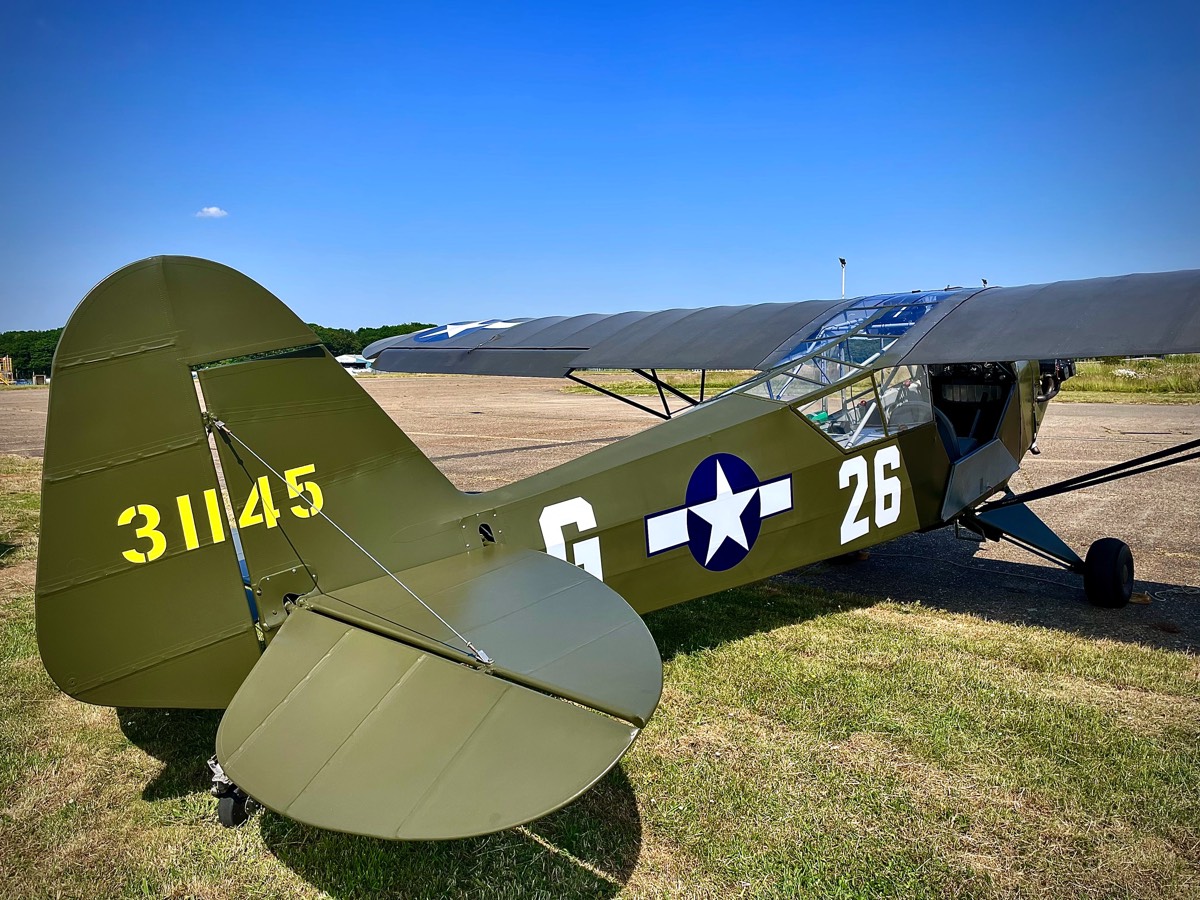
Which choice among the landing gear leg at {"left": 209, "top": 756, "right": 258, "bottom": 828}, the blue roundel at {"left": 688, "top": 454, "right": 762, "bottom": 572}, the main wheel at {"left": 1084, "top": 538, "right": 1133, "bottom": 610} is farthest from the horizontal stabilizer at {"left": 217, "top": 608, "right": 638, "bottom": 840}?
the main wheel at {"left": 1084, "top": 538, "right": 1133, "bottom": 610}

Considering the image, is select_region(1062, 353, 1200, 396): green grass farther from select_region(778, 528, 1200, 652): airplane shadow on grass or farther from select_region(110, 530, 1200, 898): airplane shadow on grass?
select_region(110, 530, 1200, 898): airplane shadow on grass

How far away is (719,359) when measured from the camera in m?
7.02

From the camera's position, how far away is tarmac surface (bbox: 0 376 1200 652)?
6.20 m

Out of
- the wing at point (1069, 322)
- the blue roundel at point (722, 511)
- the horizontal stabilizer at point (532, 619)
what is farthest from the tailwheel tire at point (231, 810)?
the wing at point (1069, 322)

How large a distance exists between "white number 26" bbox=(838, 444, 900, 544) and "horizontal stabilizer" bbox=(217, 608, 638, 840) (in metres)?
3.52

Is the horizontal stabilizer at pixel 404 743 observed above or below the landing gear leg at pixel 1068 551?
above

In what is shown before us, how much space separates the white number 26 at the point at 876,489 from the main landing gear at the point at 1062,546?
39.7 inches

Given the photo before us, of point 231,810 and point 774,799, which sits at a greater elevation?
point 231,810

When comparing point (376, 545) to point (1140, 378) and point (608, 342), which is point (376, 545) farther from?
point (1140, 378)

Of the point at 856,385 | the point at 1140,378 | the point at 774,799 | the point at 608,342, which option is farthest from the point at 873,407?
the point at 1140,378

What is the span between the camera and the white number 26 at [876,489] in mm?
5336

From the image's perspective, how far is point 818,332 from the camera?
6.41 m

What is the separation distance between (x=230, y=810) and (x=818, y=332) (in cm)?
519

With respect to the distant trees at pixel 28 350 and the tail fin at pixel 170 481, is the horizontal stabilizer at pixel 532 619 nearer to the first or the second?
the tail fin at pixel 170 481
